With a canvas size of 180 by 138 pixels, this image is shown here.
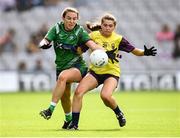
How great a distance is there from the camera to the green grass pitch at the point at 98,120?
11086mm

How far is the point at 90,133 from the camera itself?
11.1 metres

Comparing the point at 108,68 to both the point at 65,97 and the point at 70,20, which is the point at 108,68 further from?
the point at 70,20

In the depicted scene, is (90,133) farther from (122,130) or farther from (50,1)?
(50,1)

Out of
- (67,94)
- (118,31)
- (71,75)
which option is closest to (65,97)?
(67,94)

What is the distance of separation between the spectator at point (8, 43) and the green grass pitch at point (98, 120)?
669cm

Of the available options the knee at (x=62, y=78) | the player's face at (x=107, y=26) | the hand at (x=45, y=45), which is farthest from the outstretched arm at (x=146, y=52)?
the hand at (x=45, y=45)

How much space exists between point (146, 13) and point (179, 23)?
1544 millimetres

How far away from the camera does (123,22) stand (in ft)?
100

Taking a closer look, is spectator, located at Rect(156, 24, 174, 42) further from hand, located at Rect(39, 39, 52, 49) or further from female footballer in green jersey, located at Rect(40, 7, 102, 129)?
hand, located at Rect(39, 39, 52, 49)

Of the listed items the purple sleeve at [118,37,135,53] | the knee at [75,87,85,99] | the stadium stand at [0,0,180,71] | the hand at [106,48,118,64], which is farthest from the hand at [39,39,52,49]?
the stadium stand at [0,0,180,71]

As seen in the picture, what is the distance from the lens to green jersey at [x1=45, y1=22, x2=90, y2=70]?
39.5 ft

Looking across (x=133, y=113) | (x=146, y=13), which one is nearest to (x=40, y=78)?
(x=146, y=13)

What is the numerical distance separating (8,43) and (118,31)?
4.48 metres

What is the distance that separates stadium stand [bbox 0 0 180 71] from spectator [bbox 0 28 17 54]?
221 millimetres
